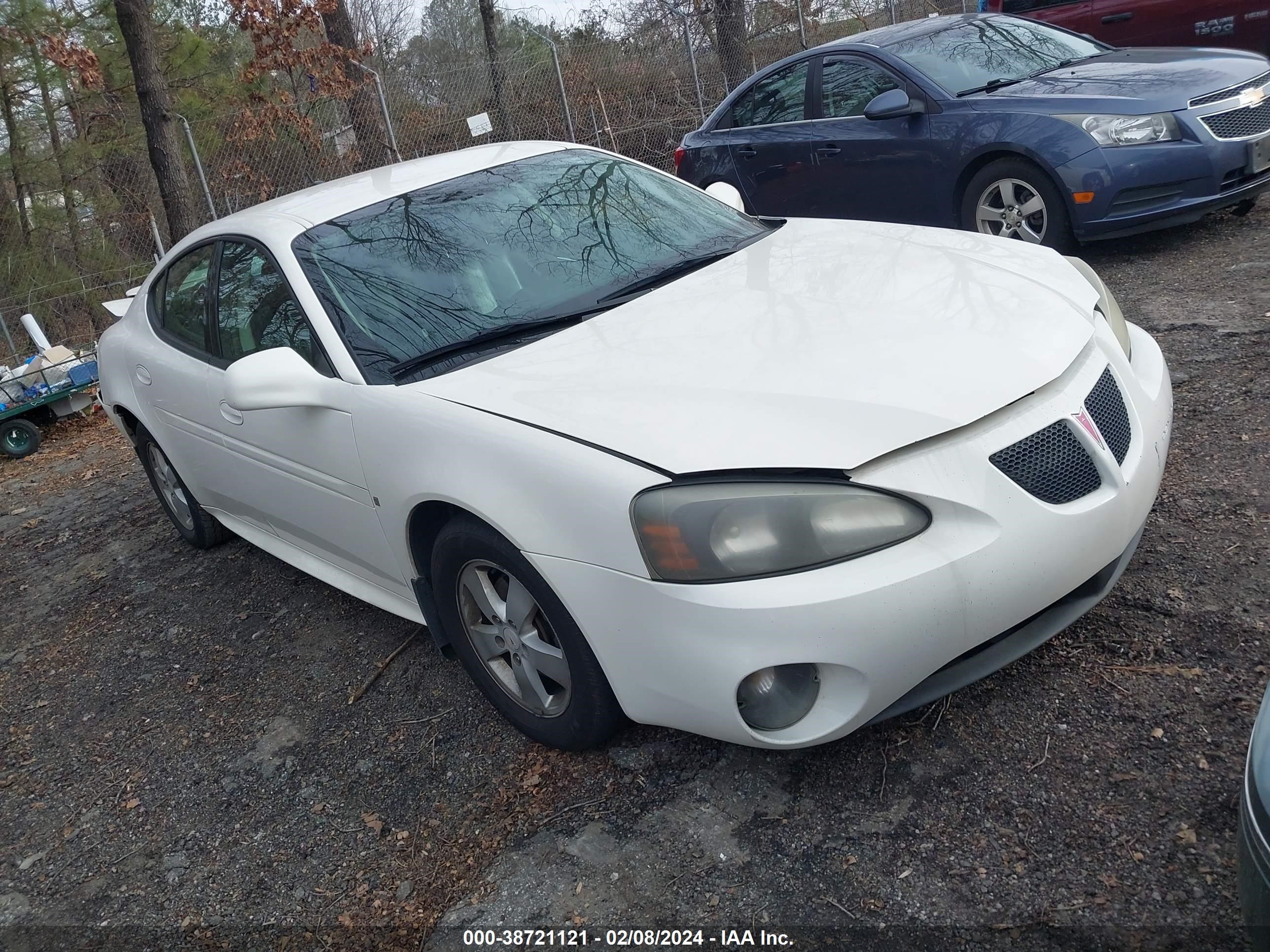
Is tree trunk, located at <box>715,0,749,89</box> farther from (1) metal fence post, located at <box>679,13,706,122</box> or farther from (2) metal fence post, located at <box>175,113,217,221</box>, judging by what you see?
(2) metal fence post, located at <box>175,113,217,221</box>

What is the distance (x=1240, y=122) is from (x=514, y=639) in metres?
5.30

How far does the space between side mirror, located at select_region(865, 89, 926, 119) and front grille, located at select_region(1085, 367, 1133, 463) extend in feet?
14.0

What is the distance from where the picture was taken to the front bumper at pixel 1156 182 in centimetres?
574

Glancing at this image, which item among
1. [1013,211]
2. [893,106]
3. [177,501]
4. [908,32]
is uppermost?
[908,32]

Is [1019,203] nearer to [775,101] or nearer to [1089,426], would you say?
[775,101]

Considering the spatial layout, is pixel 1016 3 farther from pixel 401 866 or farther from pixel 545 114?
pixel 401 866

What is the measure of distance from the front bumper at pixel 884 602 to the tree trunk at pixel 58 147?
11.8m

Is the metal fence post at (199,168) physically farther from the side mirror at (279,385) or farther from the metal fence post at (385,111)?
the side mirror at (279,385)

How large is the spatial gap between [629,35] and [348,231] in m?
12.7

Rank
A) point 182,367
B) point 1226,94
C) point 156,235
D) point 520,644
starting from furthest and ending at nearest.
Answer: point 156,235, point 1226,94, point 182,367, point 520,644

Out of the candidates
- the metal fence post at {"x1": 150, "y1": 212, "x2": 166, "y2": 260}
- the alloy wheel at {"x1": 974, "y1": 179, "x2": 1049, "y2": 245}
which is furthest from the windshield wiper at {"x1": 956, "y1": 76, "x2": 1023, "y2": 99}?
the metal fence post at {"x1": 150, "y1": 212, "x2": 166, "y2": 260}

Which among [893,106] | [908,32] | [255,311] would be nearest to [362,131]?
[908,32]

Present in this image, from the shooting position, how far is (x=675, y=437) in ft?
7.82

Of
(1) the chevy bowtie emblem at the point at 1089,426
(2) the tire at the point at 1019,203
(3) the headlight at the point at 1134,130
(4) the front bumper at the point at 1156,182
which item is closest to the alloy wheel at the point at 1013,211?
(2) the tire at the point at 1019,203
